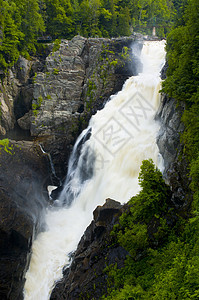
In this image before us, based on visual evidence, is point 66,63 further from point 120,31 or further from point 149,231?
point 149,231

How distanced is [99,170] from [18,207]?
7477 millimetres

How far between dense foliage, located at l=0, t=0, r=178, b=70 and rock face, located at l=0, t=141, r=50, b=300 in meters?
14.4

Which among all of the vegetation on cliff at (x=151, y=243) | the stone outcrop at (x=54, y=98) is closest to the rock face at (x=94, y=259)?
the vegetation on cliff at (x=151, y=243)

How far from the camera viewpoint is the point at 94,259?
10781 mm

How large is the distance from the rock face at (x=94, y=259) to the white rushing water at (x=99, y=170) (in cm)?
221

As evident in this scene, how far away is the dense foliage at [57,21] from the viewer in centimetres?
2745

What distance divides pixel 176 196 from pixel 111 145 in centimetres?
957

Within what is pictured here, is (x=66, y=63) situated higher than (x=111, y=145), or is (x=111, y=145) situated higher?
(x=66, y=63)

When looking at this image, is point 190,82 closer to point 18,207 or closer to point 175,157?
point 175,157

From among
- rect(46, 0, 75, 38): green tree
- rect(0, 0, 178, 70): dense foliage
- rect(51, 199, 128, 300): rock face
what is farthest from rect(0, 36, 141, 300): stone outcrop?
rect(51, 199, 128, 300): rock face

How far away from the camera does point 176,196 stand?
10.9m

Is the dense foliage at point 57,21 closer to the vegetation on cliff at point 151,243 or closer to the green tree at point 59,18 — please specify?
the green tree at point 59,18

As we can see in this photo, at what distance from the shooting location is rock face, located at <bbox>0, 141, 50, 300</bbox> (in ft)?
43.3

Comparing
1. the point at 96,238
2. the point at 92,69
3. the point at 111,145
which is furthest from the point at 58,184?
the point at 92,69
